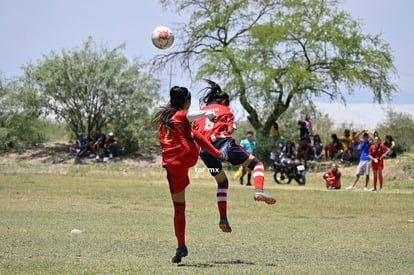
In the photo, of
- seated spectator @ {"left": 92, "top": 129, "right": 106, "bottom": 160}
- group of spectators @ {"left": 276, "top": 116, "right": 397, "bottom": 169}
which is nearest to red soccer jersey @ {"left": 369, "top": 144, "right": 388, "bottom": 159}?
group of spectators @ {"left": 276, "top": 116, "right": 397, "bottom": 169}

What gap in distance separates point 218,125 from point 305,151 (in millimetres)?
25327

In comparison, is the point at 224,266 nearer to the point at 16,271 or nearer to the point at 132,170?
the point at 16,271

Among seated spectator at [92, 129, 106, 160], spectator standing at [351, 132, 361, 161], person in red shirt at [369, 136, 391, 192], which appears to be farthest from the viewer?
seated spectator at [92, 129, 106, 160]

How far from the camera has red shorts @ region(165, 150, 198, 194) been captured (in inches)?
356

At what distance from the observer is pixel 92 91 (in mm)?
43188

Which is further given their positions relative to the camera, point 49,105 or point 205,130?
point 49,105

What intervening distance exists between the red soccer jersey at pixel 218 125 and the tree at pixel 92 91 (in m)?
31.9

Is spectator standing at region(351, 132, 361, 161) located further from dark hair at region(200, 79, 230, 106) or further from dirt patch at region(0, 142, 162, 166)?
dark hair at region(200, 79, 230, 106)

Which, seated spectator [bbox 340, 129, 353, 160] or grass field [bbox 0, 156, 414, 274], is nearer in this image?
grass field [bbox 0, 156, 414, 274]

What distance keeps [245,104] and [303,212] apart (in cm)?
2212

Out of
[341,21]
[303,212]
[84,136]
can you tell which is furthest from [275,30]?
[303,212]

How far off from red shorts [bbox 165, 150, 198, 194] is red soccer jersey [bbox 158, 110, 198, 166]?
0.05 metres

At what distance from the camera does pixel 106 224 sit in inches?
535

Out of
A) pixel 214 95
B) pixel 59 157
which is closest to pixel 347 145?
pixel 59 157
